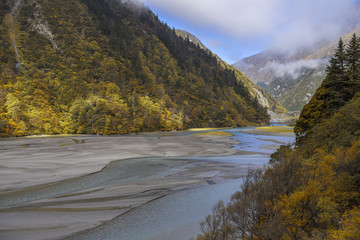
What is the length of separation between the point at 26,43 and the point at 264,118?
148m

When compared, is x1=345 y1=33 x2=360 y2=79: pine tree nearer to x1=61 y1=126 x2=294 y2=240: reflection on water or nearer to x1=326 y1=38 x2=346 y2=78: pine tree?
x1=326 y1=38 x2=346 y2=78: pine tree

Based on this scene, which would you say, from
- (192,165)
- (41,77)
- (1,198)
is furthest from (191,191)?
(41,77)

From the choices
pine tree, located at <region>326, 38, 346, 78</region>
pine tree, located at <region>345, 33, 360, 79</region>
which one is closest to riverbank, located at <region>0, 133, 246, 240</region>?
pine tree, located at <region>326, 38, 346, 78</region>

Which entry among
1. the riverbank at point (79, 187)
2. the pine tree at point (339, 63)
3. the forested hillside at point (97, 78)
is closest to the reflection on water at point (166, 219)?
the riverbank at point (79, 187)

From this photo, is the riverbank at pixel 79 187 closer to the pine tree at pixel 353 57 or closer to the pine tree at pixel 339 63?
the pine tree at pixel 339 63

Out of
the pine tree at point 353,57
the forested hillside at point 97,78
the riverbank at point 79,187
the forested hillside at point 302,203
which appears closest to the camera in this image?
the forested hillside at point 302,203

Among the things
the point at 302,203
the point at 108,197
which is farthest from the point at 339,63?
the point at 108,197

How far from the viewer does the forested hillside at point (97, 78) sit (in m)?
63.2

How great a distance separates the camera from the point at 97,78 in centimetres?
8194

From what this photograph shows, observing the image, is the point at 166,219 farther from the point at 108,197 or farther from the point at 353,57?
the point at 353,57

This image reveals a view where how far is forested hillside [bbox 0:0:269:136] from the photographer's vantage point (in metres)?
63.2

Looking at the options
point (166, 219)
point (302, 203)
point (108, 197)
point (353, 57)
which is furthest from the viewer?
point (353, 57)

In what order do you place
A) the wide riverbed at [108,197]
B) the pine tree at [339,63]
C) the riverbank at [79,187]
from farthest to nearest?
the pine tree at [339,63] → the riverbank at [79,187] → the wide riverbed at [108,197]

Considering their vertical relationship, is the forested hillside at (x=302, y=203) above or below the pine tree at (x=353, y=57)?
below
